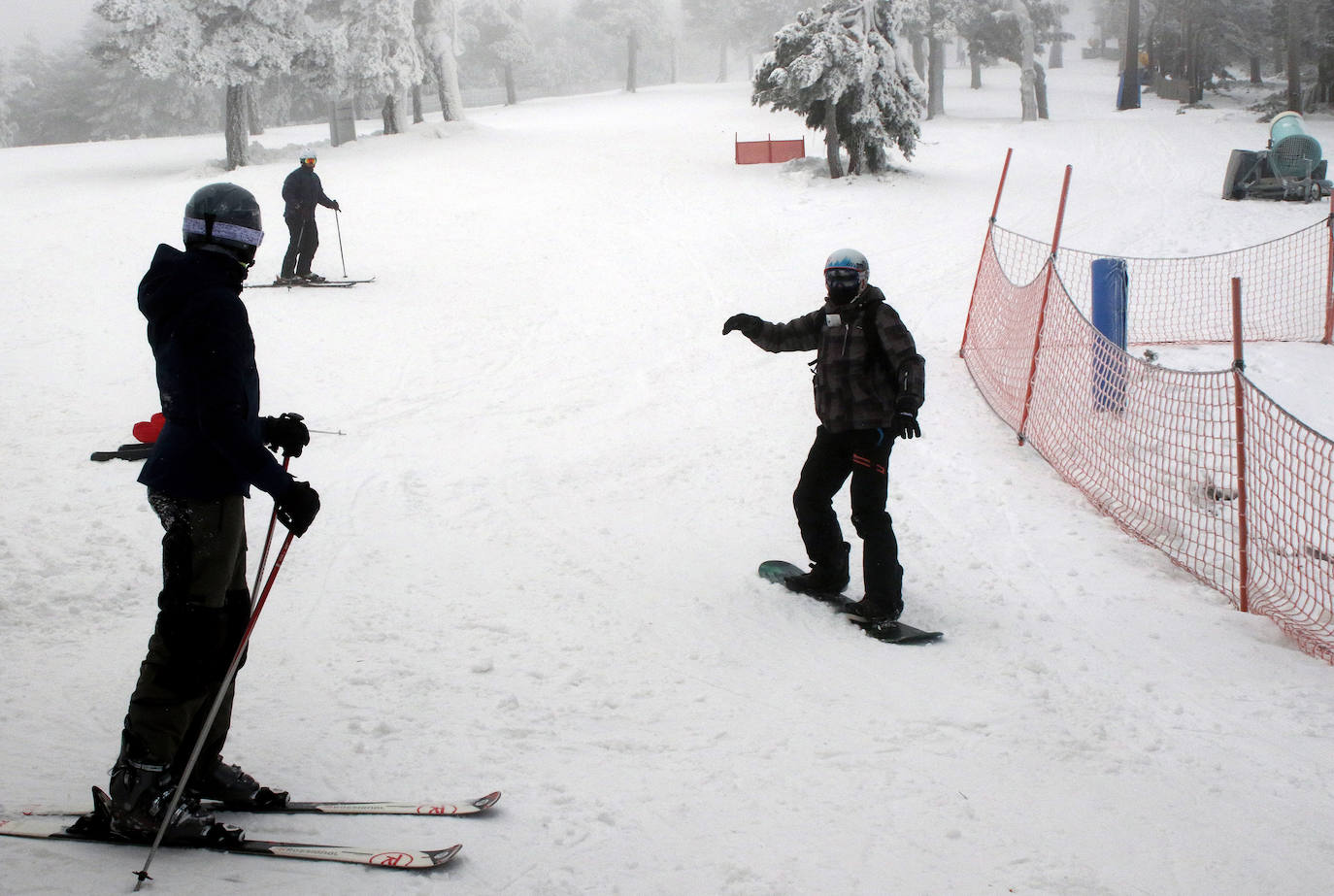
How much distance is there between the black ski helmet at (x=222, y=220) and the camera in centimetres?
300

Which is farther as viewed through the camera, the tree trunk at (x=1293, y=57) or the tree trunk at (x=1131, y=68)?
the tree trunk at (x=1131, y=68)

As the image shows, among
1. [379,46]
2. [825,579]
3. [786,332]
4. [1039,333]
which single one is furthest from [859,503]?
[379,46]

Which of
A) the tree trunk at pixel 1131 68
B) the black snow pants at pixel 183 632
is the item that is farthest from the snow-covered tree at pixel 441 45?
the black snow pants at pixel 183 632

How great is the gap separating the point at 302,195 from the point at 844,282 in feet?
34.9

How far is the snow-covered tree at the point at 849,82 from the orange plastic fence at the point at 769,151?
5.70 feet

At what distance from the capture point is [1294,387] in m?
8.88

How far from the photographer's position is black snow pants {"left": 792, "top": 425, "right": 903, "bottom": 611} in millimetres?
4781

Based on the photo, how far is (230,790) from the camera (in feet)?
10.5

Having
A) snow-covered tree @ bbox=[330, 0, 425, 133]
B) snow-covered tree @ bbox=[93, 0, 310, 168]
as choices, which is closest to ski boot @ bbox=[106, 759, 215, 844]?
snow-covered tree @ bbox=[93, 0, 310, 168]

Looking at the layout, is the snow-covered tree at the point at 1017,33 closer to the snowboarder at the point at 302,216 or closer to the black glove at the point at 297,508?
the snowboarder at the point at 302,216

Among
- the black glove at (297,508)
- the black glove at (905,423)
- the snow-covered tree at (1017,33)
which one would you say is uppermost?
the snow-covered tree at (1017,33)

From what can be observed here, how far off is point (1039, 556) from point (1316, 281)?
8.97m

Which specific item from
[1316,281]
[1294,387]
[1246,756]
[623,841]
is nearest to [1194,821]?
[1246,756]

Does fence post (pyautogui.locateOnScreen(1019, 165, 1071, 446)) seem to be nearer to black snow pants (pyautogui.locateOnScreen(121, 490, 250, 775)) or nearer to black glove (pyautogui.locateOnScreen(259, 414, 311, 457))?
black glove (pyautogui.locateOnScreen(259, 414, 311, 457))
